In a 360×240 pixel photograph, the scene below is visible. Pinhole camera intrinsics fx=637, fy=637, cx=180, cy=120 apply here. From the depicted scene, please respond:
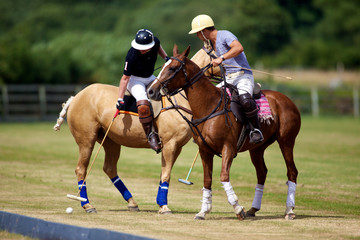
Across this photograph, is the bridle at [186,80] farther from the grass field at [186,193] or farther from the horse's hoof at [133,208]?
the horse's hoof at [133,208]

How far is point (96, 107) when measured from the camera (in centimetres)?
1091

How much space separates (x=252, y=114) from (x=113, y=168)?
3009mm

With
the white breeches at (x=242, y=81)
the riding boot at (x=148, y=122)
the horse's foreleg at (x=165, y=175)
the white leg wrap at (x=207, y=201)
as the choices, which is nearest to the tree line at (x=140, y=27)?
the riding boot at (x=148, y=122)

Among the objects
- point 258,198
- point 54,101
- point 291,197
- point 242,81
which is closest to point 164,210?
point 258,198

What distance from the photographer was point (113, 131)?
10711mm

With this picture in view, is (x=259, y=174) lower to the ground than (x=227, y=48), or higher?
lower

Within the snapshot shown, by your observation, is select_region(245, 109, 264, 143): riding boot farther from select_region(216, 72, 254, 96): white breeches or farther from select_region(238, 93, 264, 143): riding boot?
select_region(216, 72, 254, 96): white breeches

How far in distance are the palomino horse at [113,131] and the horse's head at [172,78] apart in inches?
44.0

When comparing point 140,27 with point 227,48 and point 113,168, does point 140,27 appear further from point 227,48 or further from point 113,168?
point 227,48

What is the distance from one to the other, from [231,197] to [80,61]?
38.4m

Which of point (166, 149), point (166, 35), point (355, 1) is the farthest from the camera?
point (355, 1)

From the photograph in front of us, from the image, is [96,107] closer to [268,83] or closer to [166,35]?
[268,83]

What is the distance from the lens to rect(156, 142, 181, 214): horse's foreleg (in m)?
10.1

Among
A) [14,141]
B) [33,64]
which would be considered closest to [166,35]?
[33,64]
